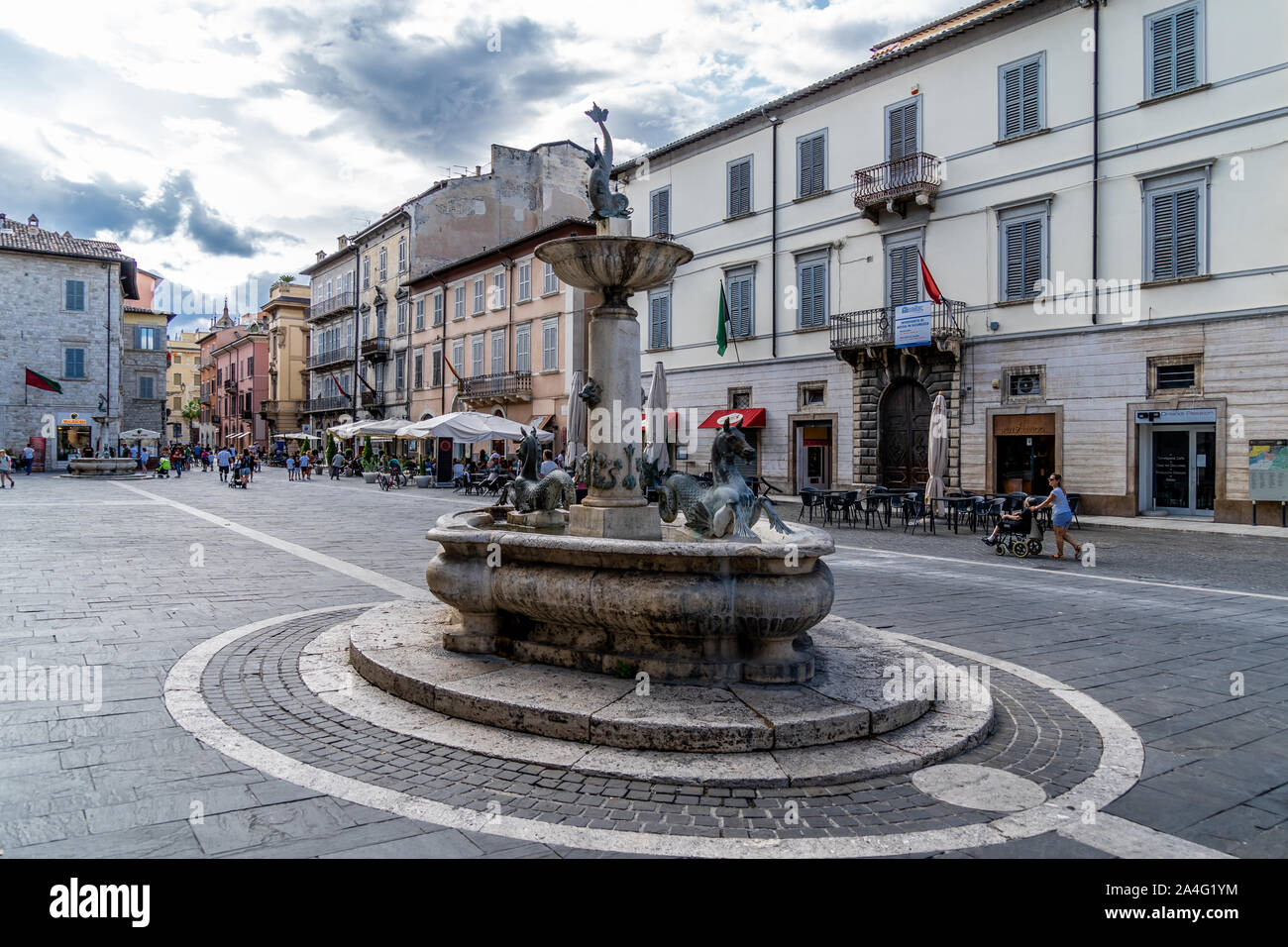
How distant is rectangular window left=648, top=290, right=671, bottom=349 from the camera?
2986cm

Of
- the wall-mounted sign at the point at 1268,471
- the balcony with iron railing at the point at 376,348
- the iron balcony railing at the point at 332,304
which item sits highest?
the iron balcony railing at the point at 332,304

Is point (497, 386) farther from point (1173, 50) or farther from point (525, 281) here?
point (1173, 50)

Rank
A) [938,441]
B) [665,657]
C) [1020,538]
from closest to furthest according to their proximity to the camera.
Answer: [665,657] < [1020,538] < [938,441]

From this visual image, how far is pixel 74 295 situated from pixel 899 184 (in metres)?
44.6

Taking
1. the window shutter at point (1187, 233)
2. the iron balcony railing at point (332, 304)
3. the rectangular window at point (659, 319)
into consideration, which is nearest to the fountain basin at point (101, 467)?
the iron balcony railing at point (332, 304)

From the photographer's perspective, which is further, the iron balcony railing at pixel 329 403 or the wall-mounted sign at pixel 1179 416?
the iron balcony railing at pixel 329 403

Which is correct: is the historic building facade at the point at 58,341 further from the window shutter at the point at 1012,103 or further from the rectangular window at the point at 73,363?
the window shutter at the point at 1012,103

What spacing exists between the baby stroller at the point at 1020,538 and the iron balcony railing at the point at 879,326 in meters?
8.62

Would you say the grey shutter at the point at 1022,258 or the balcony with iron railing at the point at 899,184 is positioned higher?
the balcony with iron railing at the point at 899,184

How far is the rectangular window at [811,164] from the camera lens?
2455cm

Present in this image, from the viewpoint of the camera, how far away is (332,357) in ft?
177

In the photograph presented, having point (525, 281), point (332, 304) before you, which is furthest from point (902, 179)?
point (332, 304)

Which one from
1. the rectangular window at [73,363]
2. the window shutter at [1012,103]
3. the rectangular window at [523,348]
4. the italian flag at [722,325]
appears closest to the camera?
the window shutter at [1012,103]

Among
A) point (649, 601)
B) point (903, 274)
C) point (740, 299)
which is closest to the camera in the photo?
point (649, 601)
